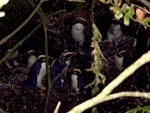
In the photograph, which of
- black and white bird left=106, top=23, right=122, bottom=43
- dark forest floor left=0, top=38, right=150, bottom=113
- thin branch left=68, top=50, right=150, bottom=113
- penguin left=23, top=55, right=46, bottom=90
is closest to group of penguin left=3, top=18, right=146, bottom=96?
penguin left=23, top=55, right=46, bottom=90

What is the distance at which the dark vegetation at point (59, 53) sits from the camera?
427 cm

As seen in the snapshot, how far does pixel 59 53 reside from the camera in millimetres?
5234

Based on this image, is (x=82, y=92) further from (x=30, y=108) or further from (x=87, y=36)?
(x=87, y=36)

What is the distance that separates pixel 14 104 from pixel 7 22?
76.4 inches

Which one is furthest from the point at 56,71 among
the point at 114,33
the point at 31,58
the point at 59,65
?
the point at 114,33

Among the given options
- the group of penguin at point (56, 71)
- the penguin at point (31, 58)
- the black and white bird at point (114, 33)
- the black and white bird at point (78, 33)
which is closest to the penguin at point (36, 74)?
the group of penguin at point (56, 71)

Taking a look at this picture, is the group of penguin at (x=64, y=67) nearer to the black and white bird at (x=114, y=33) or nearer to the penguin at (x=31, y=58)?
the penguin at (x=31, y=58)

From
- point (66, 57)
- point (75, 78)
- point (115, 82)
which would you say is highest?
point (115, 82)

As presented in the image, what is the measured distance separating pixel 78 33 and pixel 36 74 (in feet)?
3.76

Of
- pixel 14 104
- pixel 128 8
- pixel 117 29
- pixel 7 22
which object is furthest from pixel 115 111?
pixel 128 8

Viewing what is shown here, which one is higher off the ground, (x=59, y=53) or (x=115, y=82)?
(x=115, y=82)

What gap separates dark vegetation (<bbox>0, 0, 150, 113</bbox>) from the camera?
427cm

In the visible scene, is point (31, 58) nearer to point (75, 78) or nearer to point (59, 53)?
point (59, 53)

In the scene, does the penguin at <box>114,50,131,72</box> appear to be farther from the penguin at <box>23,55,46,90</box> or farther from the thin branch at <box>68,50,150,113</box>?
the thin branch at <box>68,50,150,113</box>
